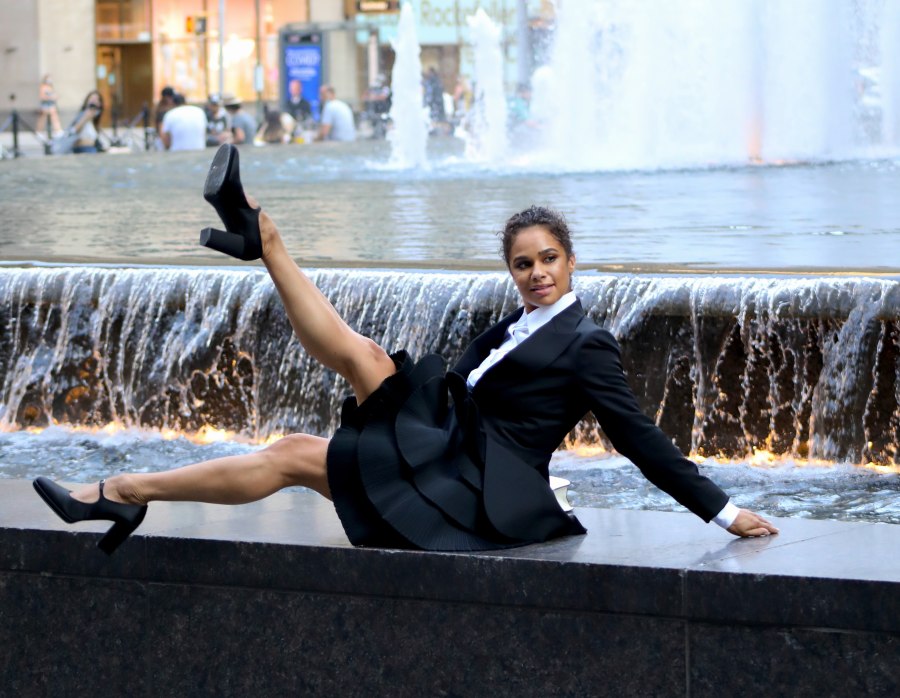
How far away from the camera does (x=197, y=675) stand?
381 centimetres

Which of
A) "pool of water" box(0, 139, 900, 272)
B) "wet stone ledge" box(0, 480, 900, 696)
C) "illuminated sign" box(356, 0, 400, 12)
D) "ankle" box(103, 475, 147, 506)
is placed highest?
"illuminated sign" box(356, 0, 400, 12)

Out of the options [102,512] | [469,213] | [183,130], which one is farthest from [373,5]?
[102,512]

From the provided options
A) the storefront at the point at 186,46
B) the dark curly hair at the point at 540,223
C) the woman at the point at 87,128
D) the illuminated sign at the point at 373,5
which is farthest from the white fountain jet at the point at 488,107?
the dark curly hair at the point at 540,223

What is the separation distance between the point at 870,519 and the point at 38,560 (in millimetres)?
2654

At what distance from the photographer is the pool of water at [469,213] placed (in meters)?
7.74

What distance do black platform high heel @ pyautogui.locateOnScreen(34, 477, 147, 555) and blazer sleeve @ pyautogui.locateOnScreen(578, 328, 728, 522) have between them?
3.58 ft

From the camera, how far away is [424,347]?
6711mm

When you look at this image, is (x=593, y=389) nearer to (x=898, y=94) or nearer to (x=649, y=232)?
(x=649, y=232)

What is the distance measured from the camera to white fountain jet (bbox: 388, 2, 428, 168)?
21825 millimetres

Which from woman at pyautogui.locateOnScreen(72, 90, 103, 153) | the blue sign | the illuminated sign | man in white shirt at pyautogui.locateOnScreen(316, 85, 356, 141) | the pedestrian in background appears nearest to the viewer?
woman at pyautogui.locateOnScreen(72, 90, 103, 153)

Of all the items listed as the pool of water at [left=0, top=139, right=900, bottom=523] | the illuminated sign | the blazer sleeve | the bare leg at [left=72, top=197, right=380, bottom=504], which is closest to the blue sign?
the illuminated sign

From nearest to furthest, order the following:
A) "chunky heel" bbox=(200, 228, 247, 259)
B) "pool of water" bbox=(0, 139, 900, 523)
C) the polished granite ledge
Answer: the polished granite ledge
"chunky heel" bbox=(200, 228, 247, 259)
"pool of water" bbox=(0, 139, 900, 523)

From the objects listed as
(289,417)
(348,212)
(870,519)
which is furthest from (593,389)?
(348,212)

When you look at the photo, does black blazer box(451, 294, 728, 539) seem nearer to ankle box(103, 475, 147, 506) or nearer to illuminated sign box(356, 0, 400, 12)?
ankle box(103, 475, 147, 506)
